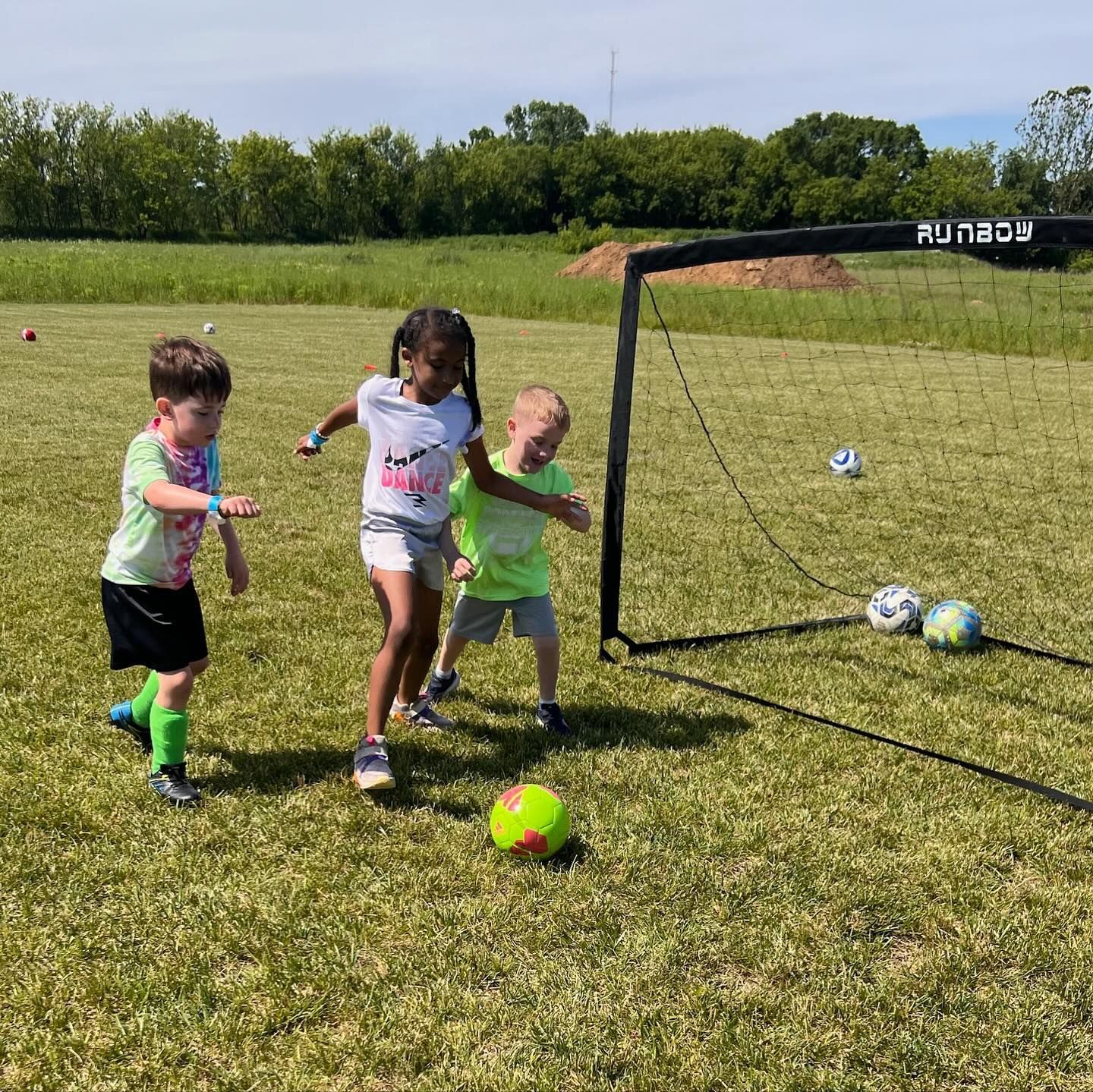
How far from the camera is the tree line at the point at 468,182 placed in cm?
7406

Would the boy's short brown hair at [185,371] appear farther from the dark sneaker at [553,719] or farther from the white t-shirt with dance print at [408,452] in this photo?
the dark sneaker at [553,719]

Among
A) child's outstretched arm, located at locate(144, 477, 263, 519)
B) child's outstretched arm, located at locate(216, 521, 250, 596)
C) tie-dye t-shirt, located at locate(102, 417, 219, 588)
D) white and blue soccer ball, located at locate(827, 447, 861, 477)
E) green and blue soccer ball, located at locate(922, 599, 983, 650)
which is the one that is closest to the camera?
child's outstretched arm, located at locate(144, 477, 263, 519)

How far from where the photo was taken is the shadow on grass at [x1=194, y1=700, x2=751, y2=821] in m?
3.40

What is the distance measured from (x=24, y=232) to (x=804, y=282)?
194 feet

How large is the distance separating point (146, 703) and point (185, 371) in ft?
4.26

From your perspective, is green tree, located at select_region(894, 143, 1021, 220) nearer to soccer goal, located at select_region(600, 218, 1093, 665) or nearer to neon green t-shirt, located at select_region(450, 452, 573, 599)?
soccer goal, located at select_region(600, 218, 1093, 665)

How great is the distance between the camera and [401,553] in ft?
11.1

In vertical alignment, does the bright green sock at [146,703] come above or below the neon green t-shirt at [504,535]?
below

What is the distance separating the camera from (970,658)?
15.8 ft

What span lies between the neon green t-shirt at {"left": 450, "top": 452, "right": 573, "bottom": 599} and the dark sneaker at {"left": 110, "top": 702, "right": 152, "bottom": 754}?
132 cm

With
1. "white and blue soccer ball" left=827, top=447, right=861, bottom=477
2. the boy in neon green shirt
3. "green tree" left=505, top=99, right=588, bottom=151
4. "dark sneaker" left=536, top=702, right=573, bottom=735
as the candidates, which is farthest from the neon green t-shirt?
"green tree" left=505, top=99, right=588, bottom=151

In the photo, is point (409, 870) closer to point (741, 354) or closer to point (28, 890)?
point (28, 890)

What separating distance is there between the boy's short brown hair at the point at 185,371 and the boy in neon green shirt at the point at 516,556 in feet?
3.45

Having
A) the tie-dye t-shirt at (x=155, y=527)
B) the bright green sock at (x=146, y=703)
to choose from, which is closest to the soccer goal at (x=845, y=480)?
the tie-dye t-shirt at (x=155, y=527)
